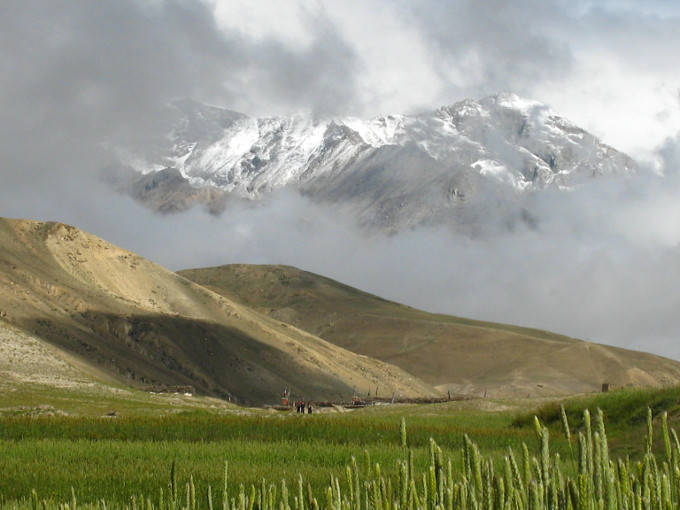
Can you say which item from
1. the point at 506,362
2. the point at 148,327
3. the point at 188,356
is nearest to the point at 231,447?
the point at 148,327

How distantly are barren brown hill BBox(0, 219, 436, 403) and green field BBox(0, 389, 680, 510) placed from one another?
160ft

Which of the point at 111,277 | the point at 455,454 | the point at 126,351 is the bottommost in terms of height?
the point at 455,454

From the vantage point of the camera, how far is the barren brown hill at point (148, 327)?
3167 inches

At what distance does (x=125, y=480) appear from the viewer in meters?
14.9

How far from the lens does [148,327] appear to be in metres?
92.4

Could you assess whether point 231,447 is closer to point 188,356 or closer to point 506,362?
point 188,356

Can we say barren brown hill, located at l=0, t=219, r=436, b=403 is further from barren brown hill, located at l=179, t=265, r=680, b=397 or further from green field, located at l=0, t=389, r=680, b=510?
green field, located at l=0, t=389, r=680, b=510

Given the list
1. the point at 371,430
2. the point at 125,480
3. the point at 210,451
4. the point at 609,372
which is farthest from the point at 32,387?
the point at 609,372

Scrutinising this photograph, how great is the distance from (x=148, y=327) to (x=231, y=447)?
7441cm

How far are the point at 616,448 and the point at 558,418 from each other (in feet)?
25.4

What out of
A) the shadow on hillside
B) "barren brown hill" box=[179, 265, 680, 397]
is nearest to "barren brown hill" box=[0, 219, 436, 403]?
the shadow on hillside

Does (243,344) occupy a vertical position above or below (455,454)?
above

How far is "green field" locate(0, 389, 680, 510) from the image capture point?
1478 centimetres

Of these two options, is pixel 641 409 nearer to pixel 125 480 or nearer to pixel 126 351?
pixel 125 480
